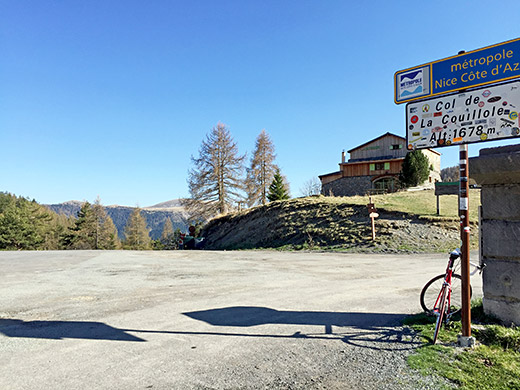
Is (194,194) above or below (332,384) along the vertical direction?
above

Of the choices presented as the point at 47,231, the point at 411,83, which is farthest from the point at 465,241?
the point at 47,231

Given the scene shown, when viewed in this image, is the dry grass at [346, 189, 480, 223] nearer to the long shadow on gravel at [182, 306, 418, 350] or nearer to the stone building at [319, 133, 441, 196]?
the stone building at [319, 133, 441, 196]

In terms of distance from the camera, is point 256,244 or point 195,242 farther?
point 195,242

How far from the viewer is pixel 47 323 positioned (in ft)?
17.3

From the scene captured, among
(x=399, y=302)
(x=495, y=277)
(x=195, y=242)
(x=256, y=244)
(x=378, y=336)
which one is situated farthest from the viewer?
(x=195, y=242)

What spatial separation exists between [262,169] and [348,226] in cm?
2819

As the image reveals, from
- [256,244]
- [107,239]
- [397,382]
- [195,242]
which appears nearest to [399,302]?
[397,382]

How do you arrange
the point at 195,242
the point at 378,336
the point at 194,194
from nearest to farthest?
the point at 378,336
the point at 195,242
the point at 194,194

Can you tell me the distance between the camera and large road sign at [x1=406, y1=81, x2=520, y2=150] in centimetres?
419

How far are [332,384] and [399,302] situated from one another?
385 centimetres

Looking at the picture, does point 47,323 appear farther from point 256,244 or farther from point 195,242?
point 195,242

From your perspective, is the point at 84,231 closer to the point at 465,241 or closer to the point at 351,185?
the point at 351,185

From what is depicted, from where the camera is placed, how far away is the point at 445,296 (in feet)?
15.6

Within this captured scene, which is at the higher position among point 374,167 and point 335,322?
point 374,167
